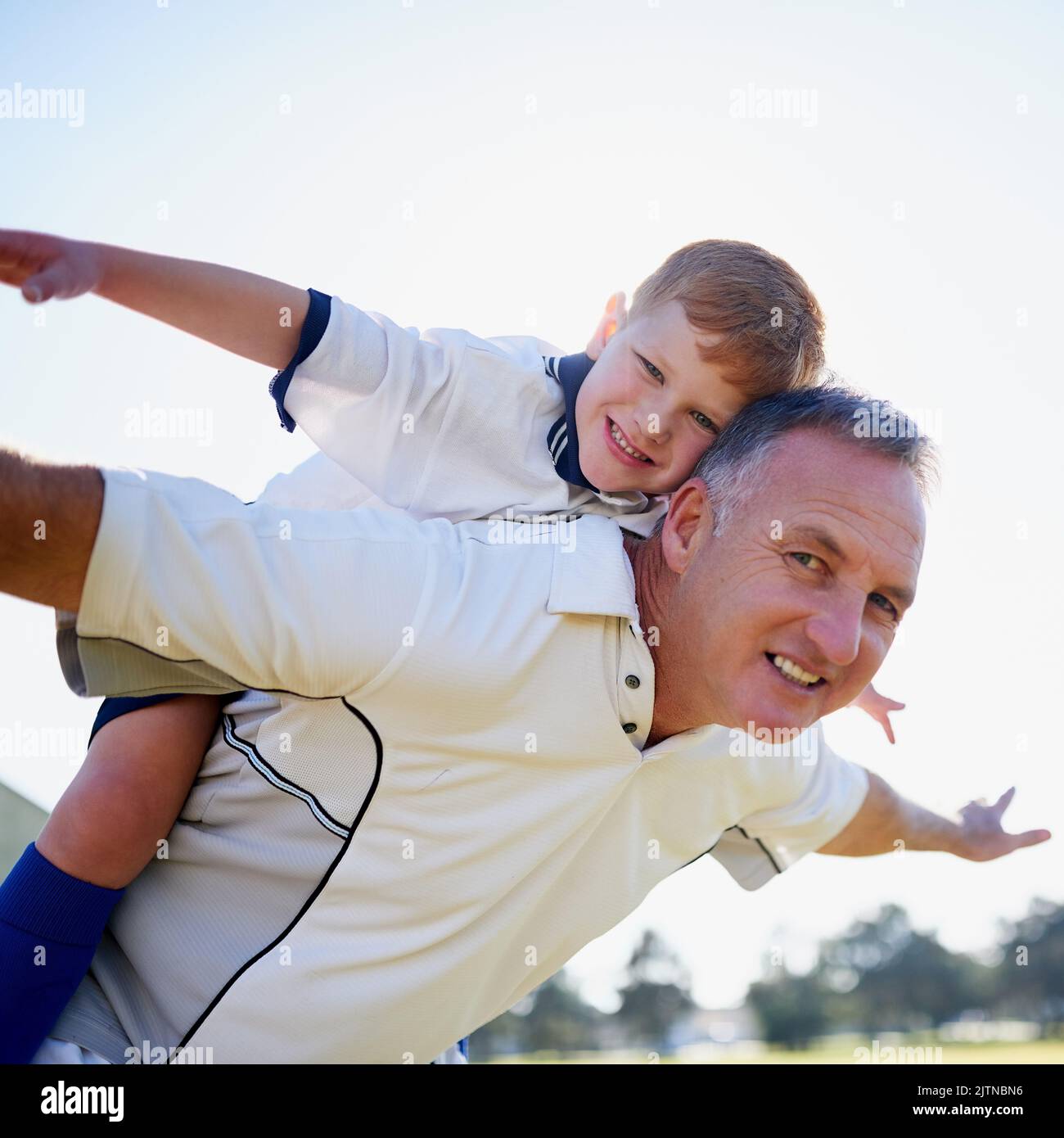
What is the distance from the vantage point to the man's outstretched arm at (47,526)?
161cm

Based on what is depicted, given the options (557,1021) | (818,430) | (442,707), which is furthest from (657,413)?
(557,1021)

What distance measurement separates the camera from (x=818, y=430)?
2.51m

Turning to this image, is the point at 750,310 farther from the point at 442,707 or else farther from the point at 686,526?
the point at 442,707

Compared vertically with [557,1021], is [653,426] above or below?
above

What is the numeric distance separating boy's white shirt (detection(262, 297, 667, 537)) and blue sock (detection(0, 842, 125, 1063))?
106 cm

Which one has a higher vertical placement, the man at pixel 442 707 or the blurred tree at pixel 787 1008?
the man at pixel 442 707

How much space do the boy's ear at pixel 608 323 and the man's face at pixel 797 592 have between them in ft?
3.12

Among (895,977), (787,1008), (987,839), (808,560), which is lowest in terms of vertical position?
(895,977)

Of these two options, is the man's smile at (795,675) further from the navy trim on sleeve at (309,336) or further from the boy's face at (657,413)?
the navy trim on sleeve at (309,336)

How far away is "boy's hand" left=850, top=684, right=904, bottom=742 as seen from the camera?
332 centimetres

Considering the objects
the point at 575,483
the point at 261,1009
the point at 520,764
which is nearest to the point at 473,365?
the point at 575,483

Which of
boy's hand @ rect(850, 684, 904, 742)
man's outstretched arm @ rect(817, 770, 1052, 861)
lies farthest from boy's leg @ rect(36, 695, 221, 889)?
boy's hand @ rect(850, 684, 904, 742)

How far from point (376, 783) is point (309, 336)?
3.37 feet

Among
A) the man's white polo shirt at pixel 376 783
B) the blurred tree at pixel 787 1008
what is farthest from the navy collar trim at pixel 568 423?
the blurred tree at pixel 787 1008
